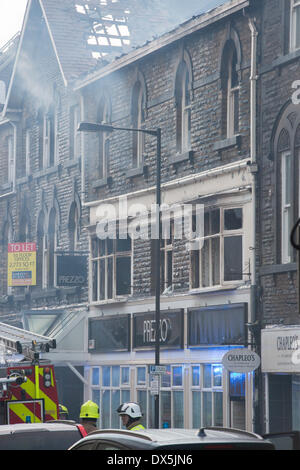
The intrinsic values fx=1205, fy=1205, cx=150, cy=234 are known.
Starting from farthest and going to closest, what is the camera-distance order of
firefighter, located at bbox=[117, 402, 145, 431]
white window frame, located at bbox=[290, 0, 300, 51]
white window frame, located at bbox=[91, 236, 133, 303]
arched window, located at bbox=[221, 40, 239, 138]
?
1. white window frame, located at bbox=[91, 236, 133, 303]
2. arched window, located at bbox=[221, 40, 239, 138]
3. white window frame, located at bbox=[290, 0, 300, 51]
4. firefighter, located at bbox=[117, 402, 145, 431]

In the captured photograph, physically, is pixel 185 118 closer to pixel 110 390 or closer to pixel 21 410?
pixel 110 390

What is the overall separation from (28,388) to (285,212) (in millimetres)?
8238

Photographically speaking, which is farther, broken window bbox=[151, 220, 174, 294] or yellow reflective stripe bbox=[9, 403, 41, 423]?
broken window bbox=[151, 220, 174, 294]

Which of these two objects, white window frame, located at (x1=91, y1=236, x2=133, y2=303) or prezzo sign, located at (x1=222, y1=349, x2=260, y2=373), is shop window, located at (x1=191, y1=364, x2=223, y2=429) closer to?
prezzo sign, located at (x1=222, y1=349, x2=260, y2=373)

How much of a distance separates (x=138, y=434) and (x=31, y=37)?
3339 centimetres

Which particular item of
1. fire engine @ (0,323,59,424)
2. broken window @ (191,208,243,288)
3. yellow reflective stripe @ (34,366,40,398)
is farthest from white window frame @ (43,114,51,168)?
yellow reflective stripe @ (34,366,40,398)

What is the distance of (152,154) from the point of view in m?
32.2

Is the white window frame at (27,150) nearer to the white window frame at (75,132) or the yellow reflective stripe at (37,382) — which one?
the white window frame at (75,132)

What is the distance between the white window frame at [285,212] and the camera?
25.6 m

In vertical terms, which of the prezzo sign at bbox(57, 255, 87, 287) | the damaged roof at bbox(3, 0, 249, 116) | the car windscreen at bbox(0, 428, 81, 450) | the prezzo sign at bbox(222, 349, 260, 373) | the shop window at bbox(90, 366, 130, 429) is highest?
the damaged roof at bbox(3, 0, 249, 116)

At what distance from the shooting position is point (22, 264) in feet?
133

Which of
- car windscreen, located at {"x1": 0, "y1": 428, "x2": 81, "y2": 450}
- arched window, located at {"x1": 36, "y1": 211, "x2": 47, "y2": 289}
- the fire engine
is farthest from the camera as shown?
arched window, located at {"x1": 36, "y1": 211, "x2": 47, "y2": 289}

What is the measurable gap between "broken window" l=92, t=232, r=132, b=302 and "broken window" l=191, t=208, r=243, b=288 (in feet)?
14.0

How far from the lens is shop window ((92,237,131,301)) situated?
3344 centimetres
